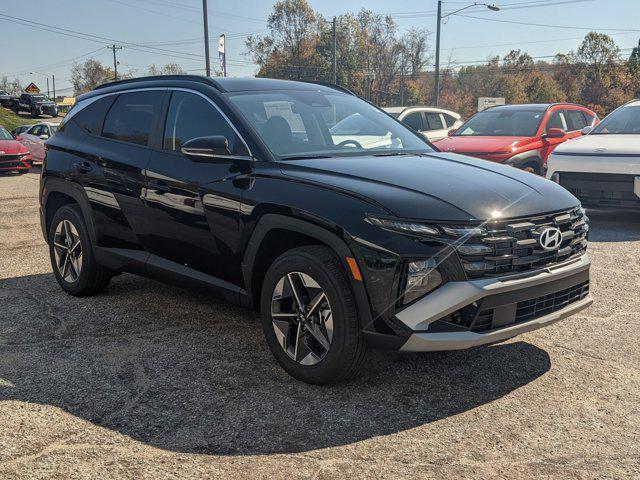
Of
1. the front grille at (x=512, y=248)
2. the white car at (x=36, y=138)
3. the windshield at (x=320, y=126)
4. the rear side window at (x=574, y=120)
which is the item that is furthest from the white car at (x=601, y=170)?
the white car at (x=36, y=138)

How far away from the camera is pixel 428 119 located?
1435 centimetres

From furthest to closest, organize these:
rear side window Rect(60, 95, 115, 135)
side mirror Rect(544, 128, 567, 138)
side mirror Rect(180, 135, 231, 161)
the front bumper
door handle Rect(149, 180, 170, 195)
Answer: side mirror Rect(544, 128, 567, 138), rear side window Rect(60, 95, 115, 135), door handle Rect(149, 180, 170, 195), side mirror Rect(180, 135, 231, 161), the front bumper

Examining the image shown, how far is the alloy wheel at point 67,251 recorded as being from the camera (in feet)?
18.6

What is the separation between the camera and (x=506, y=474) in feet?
9.52

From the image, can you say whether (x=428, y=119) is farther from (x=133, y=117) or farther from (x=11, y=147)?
(x=11, y=147)

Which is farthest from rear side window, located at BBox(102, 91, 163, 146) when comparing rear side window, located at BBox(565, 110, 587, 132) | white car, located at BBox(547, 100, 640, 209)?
rear side window, located at BBox(565, 110, 587, 132)

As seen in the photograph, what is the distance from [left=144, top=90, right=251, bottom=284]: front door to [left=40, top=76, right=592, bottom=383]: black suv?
12 millimetres

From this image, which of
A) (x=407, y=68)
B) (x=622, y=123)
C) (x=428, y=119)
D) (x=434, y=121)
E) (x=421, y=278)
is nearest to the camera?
(x=421, y=278)

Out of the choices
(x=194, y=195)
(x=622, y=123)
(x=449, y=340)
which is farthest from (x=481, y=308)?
(x=622, y=123)

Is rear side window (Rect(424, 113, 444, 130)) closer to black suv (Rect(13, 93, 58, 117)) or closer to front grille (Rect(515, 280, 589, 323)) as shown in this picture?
front grille (Rect(515, 280, 589, 323))

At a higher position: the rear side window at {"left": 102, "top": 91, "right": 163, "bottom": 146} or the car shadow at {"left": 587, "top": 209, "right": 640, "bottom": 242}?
the rear side window at {"left": 102, "top": 91, "right": 163, "bottom": 146}

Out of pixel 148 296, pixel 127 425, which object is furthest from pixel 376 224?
pixel 148 296

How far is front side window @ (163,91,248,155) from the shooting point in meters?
4.43

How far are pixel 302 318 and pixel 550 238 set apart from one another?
1438mm
